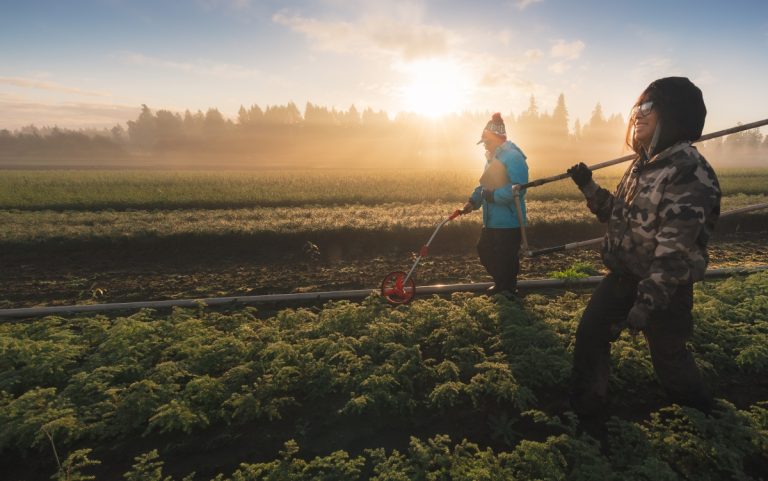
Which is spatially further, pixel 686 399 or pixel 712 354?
pixel 712 354

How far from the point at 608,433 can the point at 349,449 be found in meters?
2.51

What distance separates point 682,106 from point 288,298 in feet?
20.8

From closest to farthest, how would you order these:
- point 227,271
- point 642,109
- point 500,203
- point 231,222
Result: point 642,109
point 500,203
point 227,271
point 231,222

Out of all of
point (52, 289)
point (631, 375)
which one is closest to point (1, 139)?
point (52, 289)

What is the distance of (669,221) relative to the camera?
3.11 m

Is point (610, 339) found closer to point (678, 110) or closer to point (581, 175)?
point (581, 175)

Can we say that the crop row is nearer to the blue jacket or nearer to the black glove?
the blue jacket

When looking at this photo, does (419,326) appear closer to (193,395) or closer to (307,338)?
(307,338)

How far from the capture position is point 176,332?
559 cm

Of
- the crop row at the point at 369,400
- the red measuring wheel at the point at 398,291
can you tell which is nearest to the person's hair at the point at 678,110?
the crop row at the point at 369,400

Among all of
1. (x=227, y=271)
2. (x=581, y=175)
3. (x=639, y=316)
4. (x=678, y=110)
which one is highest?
(x=678, y=110)

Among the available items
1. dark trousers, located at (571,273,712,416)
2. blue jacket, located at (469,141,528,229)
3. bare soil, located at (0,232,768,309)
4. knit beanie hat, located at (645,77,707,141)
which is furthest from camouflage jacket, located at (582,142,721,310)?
bare soil, located at (0,232,768,309)

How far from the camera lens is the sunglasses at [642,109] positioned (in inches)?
133

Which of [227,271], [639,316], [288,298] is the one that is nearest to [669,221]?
[639,316]
